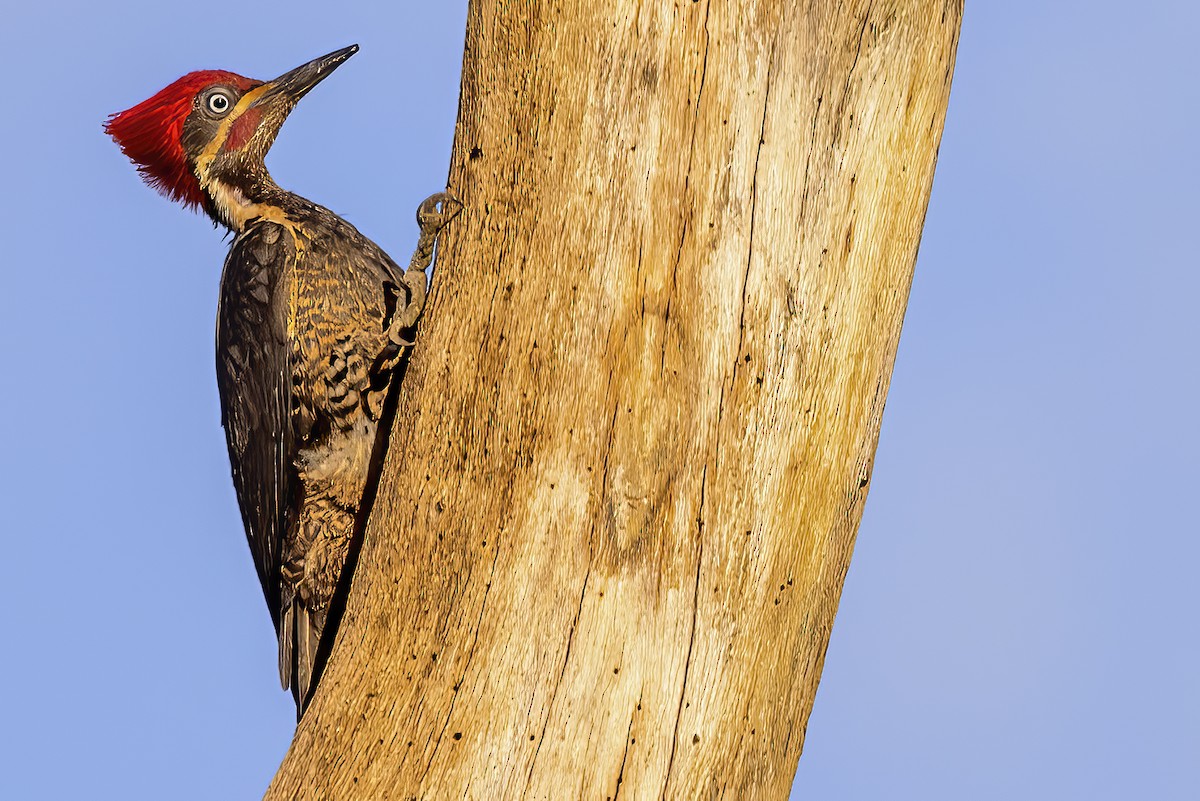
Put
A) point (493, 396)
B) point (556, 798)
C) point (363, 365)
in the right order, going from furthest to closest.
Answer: point (363, 365)
point (493, 396)
point (556, 798)

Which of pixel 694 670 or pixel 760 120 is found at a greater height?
pixel 760 120

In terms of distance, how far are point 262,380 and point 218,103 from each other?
1311 mm

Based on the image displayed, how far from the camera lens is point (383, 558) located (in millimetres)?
2910

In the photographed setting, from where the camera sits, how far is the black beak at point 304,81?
16.3 feet

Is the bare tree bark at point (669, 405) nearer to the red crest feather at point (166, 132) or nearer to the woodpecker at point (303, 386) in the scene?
the woodpecker at point (303, 386)

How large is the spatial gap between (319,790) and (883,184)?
74.7 inches

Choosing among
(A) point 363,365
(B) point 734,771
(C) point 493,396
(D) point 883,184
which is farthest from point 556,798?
(A) point 363,365

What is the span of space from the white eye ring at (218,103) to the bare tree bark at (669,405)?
2566 mm

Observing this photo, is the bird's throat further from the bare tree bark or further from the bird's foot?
the bare tree bark

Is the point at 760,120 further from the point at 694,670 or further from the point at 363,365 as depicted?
the point at 363,365

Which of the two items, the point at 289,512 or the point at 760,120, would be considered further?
the point at 289,512

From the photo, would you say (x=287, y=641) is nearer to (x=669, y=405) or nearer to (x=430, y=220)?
(x=430, y=220)

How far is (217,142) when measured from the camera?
193 inches

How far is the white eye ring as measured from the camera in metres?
4.94
